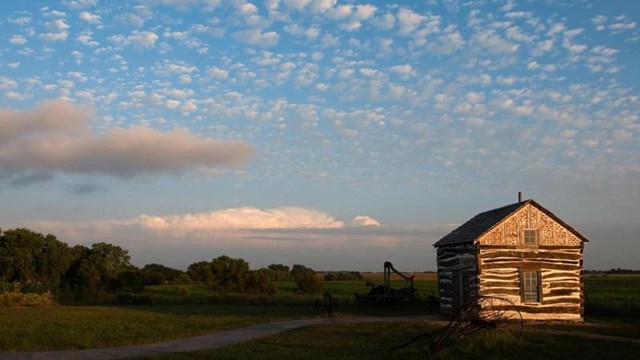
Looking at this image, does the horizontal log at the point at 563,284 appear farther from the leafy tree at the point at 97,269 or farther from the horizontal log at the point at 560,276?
the leafy tree at the point at 97,269

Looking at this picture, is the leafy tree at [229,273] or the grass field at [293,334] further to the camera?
the leafy tree at [229,273]

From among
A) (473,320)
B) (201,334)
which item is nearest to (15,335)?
(201,334)

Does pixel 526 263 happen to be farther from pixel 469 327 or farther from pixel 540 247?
pixel 469 327

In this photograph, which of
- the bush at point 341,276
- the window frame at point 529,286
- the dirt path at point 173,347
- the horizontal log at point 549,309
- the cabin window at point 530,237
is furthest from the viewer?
the bush at point 341,276

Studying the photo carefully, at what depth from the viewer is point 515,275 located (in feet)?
96.5

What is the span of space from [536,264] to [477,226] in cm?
324

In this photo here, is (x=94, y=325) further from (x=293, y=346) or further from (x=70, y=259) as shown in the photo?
(x=70, y=259)

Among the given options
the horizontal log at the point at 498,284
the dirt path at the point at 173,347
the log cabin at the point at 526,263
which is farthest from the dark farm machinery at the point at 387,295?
the dirt path at the point at 173,347

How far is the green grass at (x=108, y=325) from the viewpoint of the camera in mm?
21906

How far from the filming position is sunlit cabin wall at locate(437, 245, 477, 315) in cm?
2956

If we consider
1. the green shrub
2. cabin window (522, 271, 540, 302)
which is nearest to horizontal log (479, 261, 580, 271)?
cabin window (522, 271, 540, 302)

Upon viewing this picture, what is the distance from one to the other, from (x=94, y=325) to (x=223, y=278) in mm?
37307

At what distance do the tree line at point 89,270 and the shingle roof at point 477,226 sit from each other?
29.3 metres

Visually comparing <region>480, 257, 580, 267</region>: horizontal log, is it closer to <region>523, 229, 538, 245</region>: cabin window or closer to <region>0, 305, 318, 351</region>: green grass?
<region>523, 229, 538, 245</region>: cabin window
